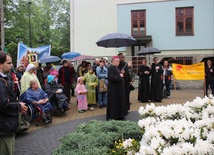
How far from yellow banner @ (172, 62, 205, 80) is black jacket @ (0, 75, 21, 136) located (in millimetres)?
11873

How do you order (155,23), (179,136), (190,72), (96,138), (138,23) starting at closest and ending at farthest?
(179,136) < (96,138) < (190,72) < (155,23) < (138,23)

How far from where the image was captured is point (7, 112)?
3451 mm

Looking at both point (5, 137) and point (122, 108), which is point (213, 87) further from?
point (5, 137)

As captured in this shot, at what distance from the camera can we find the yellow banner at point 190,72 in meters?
14.0

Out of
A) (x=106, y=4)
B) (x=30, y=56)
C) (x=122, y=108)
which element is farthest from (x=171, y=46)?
(x=122, y=108)

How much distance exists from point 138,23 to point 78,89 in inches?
540

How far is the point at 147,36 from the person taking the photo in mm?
22125

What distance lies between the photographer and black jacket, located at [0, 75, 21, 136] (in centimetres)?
338

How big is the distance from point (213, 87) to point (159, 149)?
10490 mm

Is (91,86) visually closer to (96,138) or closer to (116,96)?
(116,96)

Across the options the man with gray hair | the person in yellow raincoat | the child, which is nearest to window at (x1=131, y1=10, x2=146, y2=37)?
the person in yellow raincoat

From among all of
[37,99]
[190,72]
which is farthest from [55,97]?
[190,72]

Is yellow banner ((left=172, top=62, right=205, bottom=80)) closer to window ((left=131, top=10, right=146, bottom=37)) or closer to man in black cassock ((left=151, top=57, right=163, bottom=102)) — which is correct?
man in black cassock ((left=151, top=57, right=163, bottom=102))

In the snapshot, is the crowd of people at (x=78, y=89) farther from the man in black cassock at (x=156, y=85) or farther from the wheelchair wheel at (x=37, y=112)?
the wheelchair wheel at (x=37, y=112)
